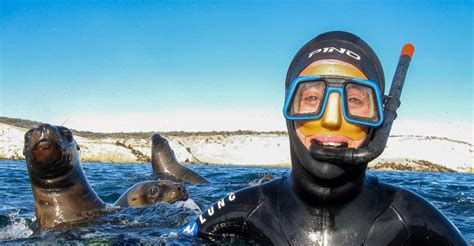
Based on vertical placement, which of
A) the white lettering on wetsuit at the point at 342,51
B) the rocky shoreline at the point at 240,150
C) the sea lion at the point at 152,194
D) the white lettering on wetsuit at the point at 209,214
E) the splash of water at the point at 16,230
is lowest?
the rocky shoreline at the point at 240,150

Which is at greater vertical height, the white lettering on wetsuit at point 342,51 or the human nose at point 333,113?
the white lettering on wetsuit at point 342,51

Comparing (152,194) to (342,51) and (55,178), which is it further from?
(342,51)

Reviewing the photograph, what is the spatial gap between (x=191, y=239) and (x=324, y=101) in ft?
5.12

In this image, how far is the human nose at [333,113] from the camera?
9.11ft

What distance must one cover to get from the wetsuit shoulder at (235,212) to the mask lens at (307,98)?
76 centimetres

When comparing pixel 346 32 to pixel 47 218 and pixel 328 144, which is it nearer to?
pixel 328 144

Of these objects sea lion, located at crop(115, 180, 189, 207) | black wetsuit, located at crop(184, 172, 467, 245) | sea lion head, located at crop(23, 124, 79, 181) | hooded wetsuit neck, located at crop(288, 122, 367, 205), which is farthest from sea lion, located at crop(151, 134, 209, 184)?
hooded wetsuit neck, located at crop(288, 122, 367, 205)

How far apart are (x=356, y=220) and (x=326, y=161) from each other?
0.56 metres

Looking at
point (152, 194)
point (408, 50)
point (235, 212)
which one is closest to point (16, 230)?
point (152, 194)

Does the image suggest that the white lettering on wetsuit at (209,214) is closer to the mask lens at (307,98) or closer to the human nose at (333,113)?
the mask lens at (307,98)

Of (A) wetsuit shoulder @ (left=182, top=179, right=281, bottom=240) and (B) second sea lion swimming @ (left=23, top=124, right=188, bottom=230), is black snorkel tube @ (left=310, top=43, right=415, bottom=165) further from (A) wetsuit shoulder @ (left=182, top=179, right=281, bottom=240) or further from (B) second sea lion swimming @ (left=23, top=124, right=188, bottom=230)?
(B) second sea lion swimming @ (left=23, top=124, right=188, bottom=230)

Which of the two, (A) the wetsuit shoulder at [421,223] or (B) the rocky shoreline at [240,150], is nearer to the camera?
(A) the wetsuit shoulder at [421,223]

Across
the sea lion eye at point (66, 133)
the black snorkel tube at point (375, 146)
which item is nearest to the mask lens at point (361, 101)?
the black snorkel tube at point (375, 146)

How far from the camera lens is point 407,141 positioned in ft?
129
